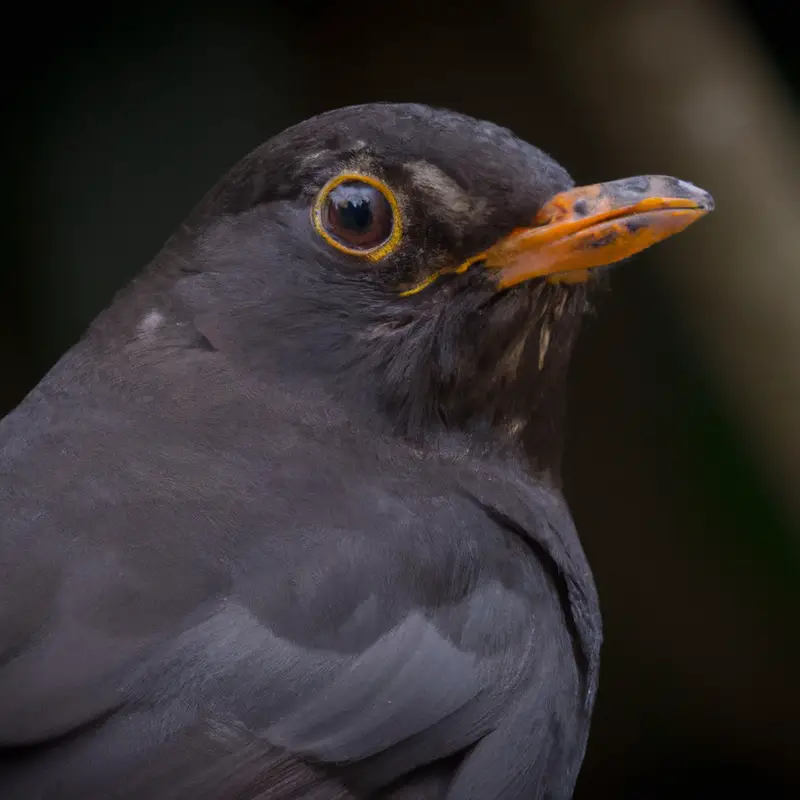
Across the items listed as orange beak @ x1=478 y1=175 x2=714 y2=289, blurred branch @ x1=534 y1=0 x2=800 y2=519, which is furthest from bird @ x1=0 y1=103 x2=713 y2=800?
blurred branch @ x1=534 y1=0 x2=800 y2=519

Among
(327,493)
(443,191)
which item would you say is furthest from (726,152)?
(327,493)

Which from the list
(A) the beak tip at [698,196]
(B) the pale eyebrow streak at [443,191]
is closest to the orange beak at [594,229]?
(A) the beak tip at [698,196]

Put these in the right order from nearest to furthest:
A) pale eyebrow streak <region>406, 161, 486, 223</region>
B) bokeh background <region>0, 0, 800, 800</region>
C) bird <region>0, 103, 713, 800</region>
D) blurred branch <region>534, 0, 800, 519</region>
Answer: bird <region>0, 103, 713, 800</region> → pale eyebrow streak <region>406, 161, 486, 223</region> → blurred branch <region>534, 0, 800, 519</region> → bokeh background <region>0, 0, 800, 800</region>

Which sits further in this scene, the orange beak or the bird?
the orange beak

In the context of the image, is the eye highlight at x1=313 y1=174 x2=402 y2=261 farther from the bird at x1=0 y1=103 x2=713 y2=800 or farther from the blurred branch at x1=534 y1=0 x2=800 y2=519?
the blurred branch at x1=534 y1=0 x2=800 y2=519

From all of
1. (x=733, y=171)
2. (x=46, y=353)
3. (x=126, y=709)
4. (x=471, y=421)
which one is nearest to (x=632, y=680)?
(x=733, y=171)

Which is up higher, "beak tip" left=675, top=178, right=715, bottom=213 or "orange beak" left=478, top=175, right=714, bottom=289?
"beak tip" left=675, top=178, right=715, bottom=213

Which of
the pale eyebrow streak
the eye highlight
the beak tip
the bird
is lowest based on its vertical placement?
the bird

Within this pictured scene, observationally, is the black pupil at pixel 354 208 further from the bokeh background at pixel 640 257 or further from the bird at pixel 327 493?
the bokeh background at pixel 640 257
